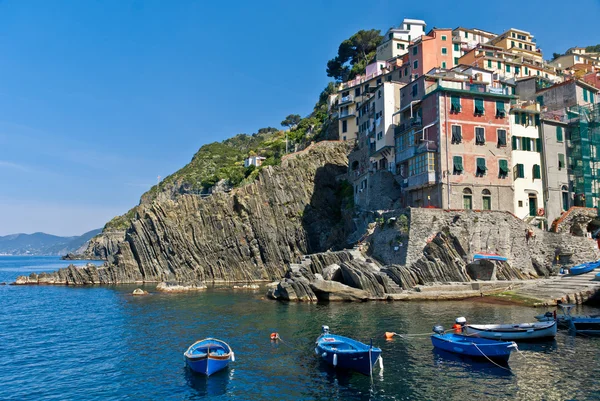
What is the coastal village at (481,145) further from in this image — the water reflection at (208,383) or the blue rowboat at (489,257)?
the water reflection at (208,383)

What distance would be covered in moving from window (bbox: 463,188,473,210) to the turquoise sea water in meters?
14.8

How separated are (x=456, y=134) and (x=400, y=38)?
52803 millimetres

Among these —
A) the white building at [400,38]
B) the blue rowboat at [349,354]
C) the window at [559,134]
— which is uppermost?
the white building at [400,38]

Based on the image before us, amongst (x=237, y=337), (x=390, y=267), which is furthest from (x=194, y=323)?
(x=390, y=267)

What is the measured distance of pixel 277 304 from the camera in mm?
49656

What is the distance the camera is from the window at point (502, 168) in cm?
5869

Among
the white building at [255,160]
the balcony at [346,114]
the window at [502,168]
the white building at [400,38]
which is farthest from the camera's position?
the white building at [255,160]

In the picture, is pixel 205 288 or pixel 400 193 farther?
pixel 205 288

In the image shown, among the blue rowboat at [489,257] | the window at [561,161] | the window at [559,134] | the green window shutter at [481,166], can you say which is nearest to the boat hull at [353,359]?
the blue rowboat at [489,257]

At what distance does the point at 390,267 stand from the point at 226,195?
134 feet

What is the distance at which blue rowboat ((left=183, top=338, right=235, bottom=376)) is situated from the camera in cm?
2573

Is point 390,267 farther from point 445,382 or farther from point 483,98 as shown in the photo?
point 445,382

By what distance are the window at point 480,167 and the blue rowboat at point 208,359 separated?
42343mm

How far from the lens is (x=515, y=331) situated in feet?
100
